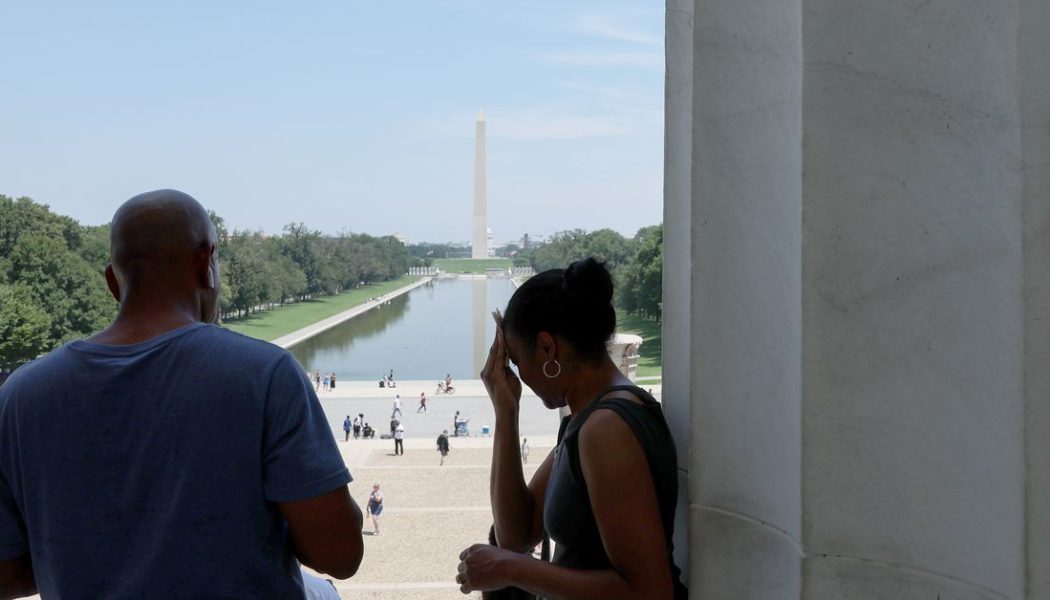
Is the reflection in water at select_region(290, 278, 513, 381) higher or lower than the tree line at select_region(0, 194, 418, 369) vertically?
lower

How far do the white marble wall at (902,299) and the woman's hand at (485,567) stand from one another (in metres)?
0.44

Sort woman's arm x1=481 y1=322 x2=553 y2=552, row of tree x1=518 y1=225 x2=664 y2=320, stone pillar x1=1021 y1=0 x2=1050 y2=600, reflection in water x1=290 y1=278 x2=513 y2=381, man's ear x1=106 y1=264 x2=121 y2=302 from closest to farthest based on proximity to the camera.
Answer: stone pillar x1=1021 y1=0 x2=1050 y2=600 → man's ear x1=106 y1=264 x2=121 y2=302 → woman's arm x1=481 y1=322 x2=553 y2=552 → row of tree x1=518 y1=225 x2=664 y2=320 → reflection in water x1=290 y1=278 x2=513 y2=381

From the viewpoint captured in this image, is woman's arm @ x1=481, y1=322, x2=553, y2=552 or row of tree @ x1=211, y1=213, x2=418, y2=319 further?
row of tree @ x1=211, y1=213, x2=418, y2=319

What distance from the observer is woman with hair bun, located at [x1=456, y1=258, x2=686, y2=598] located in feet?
5.87

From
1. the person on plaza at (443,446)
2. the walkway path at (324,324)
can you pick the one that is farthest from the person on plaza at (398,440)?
the walkway path at (324,324)

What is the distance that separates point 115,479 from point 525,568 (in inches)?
28.1

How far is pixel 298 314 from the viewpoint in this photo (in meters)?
73.8

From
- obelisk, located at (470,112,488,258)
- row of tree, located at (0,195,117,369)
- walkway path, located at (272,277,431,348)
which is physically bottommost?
walkway path, located at (272,277,431,348)

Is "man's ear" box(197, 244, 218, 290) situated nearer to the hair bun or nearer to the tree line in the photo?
the hair bun

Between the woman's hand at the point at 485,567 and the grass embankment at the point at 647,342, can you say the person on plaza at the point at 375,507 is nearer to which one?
the grass embankment at the point at 647,342

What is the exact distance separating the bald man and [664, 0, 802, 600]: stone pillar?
2.28 feet

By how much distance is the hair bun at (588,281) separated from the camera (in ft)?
6.53

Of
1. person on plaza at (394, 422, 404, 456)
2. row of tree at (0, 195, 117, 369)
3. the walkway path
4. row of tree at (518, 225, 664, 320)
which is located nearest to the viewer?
person on plaza at (394, 422, 404, 456)

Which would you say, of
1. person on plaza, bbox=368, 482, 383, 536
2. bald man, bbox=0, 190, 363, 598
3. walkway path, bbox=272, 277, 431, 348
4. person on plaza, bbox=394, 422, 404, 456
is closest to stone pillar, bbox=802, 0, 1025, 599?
bald man, bbox=0, 190, 363, 598
